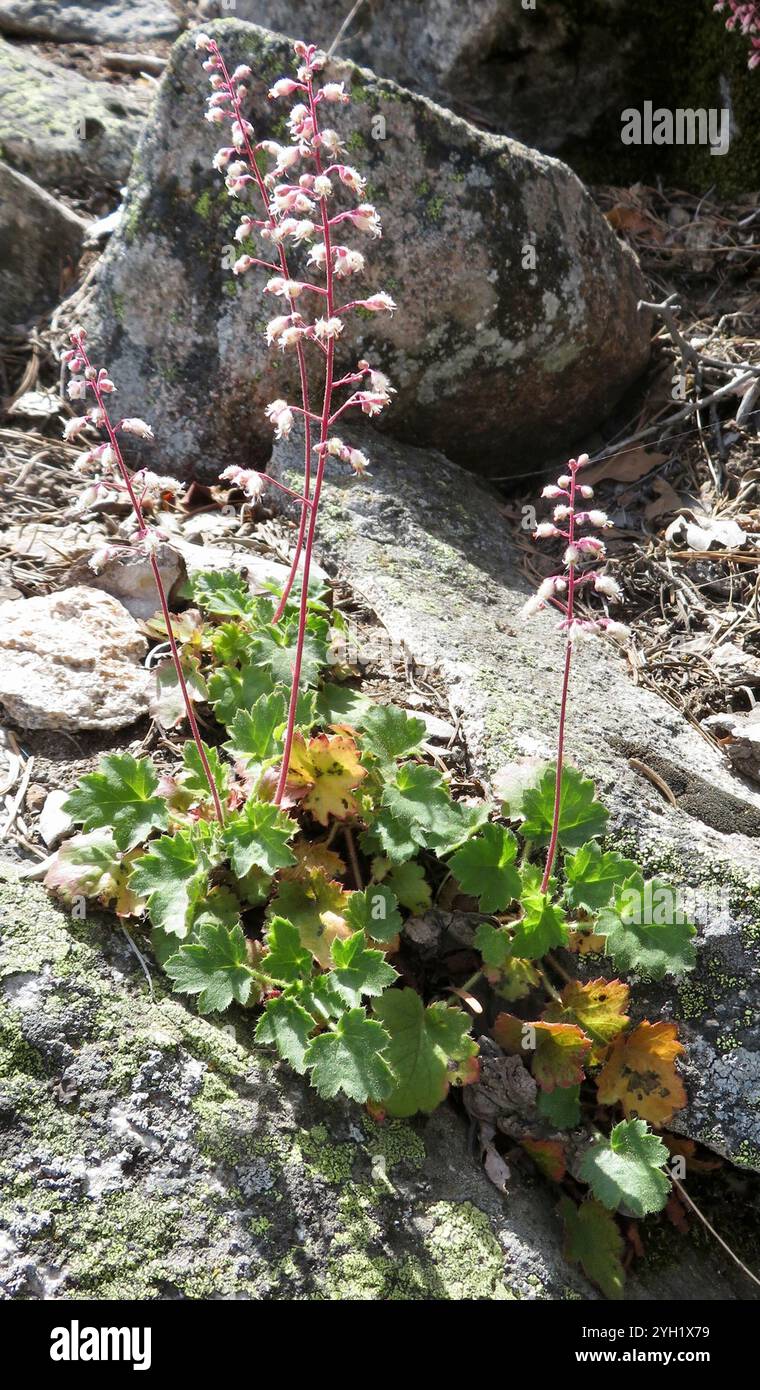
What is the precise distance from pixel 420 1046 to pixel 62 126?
202 inches

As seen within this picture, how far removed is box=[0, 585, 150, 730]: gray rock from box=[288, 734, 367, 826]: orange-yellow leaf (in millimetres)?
667

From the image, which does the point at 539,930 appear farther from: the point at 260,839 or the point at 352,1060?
the point at 260,839

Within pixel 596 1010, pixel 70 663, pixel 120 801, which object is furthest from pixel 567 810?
pixel 70 663

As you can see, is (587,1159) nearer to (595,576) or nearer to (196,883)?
(196,883)

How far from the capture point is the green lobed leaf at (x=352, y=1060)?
2283 millimetres

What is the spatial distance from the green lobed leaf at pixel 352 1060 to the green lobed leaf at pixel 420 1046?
10 centimetres

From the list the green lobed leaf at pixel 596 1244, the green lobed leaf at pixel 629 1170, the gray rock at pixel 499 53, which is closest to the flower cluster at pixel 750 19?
the gray rock at pixel 499 53

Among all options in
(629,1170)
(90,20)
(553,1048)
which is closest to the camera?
(629,1170)

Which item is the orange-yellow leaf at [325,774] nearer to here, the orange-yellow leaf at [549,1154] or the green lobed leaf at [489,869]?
the green lobed leaf at [489,869]

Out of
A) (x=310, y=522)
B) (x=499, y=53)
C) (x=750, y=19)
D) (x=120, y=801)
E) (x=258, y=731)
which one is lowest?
(x=120, y=801)

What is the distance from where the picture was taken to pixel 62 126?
5.40m

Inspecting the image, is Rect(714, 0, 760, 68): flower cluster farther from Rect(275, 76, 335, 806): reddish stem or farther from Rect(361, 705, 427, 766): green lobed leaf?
Rect(361, 705, 427, 766): green lobed leaf

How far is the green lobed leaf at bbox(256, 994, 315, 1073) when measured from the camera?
2.35 m

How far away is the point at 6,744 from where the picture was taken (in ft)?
10.0
